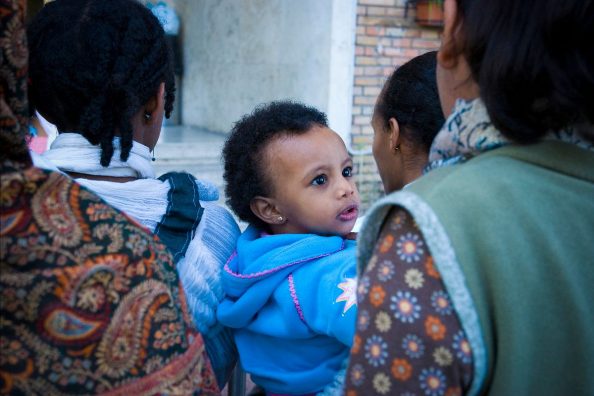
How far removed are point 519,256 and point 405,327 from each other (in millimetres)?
218

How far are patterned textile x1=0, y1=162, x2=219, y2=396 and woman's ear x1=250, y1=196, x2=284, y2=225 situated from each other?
84cm

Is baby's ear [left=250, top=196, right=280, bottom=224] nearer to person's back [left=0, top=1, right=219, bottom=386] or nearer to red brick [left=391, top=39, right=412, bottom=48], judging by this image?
person's back [left=0, top=1, right=219, bottom=386]

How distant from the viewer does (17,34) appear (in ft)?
3.18

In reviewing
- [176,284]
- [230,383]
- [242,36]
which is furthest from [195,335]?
[242,36]

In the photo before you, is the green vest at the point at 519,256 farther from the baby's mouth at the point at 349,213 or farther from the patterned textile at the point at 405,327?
the baby's mouth at the point at 349,213

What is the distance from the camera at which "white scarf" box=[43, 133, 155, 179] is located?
1.60 metres

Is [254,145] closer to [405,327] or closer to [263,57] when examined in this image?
[405,327]

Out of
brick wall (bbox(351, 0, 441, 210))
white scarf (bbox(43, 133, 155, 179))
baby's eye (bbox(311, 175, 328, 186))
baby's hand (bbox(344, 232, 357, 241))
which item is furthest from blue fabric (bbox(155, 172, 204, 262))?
brick wall (bbox(351, 0, 441, 210))

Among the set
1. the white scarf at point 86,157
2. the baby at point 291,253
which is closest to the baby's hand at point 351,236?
the baby at point 291,253

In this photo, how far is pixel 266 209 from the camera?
199 cm

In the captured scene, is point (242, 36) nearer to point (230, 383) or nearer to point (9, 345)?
point (230, 383)

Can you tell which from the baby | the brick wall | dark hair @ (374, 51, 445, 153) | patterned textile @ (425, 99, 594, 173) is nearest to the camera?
patterned textile @ (425, 99, 594, 173)

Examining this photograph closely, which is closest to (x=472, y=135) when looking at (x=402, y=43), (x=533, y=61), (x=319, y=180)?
(x=533, y=61)

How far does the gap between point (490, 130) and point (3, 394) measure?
959 millimetres
